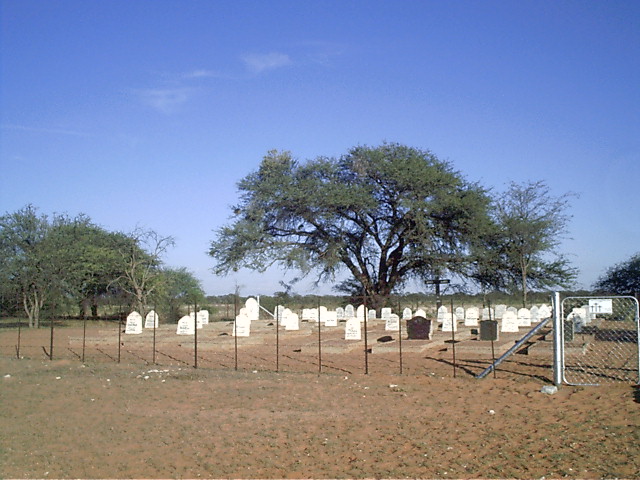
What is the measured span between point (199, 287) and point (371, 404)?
181 ft

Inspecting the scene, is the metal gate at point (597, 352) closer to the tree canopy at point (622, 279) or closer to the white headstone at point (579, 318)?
the white headstone at point (579, 318)

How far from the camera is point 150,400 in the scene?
11.5 meters

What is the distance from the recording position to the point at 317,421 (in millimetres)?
9391

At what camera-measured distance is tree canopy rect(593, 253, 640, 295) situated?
45312mm

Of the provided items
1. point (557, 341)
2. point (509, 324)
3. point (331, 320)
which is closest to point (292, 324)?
point (331, 320)

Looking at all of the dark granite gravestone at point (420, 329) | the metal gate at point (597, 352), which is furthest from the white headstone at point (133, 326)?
the metal gate at point (597, 352)

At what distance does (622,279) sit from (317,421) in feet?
141

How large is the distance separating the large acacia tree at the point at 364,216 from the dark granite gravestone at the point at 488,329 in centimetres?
2116

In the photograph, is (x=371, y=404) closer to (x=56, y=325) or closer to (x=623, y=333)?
(x=623, y=333)

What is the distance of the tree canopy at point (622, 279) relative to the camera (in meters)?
45.3

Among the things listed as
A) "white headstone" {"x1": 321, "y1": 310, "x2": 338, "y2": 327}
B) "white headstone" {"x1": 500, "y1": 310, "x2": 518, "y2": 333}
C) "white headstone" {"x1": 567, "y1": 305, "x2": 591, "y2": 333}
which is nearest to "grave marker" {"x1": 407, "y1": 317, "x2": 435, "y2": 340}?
"white headstone" {"x1": 567, "y1": 305, "x2": 591, "y2": 333}

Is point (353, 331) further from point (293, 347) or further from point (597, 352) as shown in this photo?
point (597, 352)

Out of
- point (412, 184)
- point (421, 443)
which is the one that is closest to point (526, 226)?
point (412, 184)

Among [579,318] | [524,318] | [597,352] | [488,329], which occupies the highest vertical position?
[579,318]
